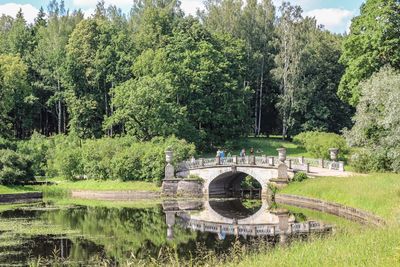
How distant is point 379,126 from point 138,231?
19886mm

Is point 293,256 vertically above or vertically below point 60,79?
below

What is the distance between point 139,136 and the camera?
212ft

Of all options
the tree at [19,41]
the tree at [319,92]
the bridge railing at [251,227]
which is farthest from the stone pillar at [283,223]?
the tree at [19,41]

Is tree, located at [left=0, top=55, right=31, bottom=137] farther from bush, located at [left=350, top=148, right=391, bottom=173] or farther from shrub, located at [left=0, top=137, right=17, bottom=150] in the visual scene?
bush, located at [left=350, top=148, right=391, bottom=173]

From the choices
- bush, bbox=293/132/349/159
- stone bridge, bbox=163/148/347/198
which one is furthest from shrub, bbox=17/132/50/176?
bush, bbox=293/132/349/159

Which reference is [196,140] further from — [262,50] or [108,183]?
[262,50]

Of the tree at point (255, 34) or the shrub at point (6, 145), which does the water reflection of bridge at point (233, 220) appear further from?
the tree at point (255, 34)

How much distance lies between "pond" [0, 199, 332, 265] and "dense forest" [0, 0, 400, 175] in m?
18.9

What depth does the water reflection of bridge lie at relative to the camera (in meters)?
32.2

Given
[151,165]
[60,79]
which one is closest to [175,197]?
[151,165]

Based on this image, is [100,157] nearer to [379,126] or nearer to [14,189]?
[14,189]

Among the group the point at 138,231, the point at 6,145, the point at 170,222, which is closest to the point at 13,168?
the point at 6,145

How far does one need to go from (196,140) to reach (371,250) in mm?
50284

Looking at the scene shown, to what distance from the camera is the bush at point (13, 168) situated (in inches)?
2092
